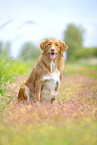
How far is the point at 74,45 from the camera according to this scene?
3834cm

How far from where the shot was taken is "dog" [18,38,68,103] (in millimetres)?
4316

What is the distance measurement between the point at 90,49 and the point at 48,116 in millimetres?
31161

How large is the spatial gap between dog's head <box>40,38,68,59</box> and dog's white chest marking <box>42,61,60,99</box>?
Result: 205 mm

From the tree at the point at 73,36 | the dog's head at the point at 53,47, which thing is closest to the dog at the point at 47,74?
the dog's head at the point at 53,47

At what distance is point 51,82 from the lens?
14.4ft

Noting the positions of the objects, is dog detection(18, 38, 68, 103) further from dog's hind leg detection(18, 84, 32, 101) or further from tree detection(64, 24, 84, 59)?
tree detection(64, 24, 84, 59)

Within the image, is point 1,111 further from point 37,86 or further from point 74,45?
point 74,45

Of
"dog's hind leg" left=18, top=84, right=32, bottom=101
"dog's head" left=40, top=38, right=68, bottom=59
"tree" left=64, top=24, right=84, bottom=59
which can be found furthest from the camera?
"tree" left=64, top=24, right=84, bottom=59

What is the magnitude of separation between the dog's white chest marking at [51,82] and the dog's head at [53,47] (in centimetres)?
20

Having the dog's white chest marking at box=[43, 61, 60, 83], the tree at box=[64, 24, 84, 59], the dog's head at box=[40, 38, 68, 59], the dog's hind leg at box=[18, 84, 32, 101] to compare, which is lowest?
the dog's hind leg at box=[18, 84, 32, 101]

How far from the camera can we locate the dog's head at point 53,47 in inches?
168

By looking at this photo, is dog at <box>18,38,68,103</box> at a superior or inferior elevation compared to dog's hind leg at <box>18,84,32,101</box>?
superior

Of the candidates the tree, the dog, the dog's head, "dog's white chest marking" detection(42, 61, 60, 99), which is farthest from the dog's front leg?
the tree

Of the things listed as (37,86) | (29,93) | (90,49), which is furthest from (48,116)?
(90,49)
